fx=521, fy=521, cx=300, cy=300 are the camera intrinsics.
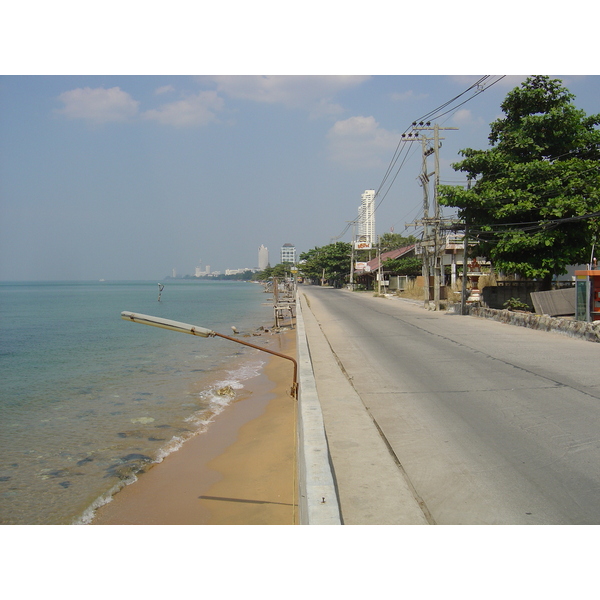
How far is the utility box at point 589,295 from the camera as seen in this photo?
15.7 metres

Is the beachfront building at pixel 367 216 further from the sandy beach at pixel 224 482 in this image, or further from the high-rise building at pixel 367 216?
the sandy beach at pixel 224 482

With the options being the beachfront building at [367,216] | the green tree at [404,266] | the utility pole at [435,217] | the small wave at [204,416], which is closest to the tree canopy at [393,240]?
the beachfront building at [367,216]

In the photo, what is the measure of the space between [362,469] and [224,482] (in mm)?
3217

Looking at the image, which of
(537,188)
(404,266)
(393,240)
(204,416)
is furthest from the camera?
(393,240)

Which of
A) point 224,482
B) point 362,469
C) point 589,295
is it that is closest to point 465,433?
point 362,469

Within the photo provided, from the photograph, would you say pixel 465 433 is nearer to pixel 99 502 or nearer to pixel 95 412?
pixel 99 502

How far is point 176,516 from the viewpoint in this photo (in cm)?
700

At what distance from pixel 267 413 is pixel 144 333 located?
2593 centimetres

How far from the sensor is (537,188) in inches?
787

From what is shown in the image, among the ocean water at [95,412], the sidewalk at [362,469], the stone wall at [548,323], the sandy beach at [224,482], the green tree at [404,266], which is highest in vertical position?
the green tree at [404,266]

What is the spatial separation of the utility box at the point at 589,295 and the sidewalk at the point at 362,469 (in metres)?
10.1

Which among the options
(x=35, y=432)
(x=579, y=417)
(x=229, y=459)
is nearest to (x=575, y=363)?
(x=579, y=417)

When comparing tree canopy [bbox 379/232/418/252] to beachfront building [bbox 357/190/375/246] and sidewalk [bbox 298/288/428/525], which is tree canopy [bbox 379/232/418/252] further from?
sidewalk [bbox 298/288/428/525]

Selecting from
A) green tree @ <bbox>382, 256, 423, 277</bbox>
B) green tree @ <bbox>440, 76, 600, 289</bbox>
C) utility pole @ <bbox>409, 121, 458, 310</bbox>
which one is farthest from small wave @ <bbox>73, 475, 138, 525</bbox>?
green tree @ <bbox>382, 256, 423, 277</bbox>
